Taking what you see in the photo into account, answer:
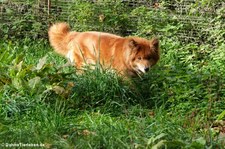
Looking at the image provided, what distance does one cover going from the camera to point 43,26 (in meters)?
10.3

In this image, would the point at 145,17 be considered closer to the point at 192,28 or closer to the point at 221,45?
the point at 192,28

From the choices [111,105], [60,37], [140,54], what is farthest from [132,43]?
[60,37]

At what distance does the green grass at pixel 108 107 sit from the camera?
461 cm

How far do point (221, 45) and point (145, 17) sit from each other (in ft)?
5.73

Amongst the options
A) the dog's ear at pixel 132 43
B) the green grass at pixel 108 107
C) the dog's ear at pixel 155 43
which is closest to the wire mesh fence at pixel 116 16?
the green grass at pixel 108 107

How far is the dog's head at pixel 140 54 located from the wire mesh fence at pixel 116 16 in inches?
84.9

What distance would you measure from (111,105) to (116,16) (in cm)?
401

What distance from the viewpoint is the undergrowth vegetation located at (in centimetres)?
461

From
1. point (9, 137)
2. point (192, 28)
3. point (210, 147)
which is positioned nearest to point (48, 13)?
point (192, 28)

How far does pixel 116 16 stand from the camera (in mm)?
9898

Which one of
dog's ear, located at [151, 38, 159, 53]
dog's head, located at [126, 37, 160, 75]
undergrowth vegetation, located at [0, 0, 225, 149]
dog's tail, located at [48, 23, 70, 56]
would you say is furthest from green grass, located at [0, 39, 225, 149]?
dog's tail, located at [48, 23, 70, 56]

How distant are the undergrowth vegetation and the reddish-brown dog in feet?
0.76

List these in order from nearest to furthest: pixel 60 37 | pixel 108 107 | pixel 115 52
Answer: pixel 108 107, pixel 115 52, pixel 60 37

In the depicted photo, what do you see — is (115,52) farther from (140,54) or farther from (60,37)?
(60,37)
